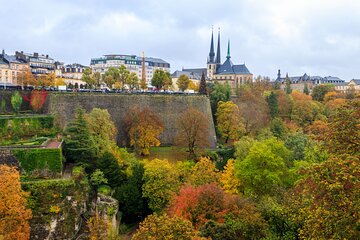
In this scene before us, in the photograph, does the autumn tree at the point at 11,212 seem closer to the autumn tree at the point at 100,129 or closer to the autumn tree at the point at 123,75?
the autumn tree at the point at 100,129

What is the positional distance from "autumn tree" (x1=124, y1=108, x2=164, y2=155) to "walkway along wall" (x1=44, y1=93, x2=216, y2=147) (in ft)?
9.56

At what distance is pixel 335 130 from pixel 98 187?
55.8ft

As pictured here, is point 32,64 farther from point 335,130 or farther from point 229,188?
point 335,130

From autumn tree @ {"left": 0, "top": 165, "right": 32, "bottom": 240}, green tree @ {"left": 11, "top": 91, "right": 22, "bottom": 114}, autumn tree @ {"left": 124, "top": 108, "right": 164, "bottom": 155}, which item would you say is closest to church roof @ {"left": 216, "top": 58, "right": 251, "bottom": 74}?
autumn tree @ {"left": 124, "top": 108, "right": 164, "bottom": 155}

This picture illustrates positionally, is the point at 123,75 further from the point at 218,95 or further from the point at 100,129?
the point at 100,129

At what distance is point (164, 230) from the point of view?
1180 centimetres

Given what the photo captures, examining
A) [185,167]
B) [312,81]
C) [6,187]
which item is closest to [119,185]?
[185,167]

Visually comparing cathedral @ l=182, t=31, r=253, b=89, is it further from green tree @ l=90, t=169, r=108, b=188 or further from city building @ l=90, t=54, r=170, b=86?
green tree @ l=90, t=169, r=108, b=188

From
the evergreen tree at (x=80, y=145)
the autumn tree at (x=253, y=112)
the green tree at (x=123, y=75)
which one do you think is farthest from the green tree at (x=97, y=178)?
the green tree at (x=123, y=75)

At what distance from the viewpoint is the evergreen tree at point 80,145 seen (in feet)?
85.7

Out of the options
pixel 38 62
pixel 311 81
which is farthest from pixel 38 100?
pixel 311 81

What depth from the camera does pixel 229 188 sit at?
81.1 feet

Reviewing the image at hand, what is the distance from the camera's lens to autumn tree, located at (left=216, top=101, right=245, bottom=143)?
40866 millimetres

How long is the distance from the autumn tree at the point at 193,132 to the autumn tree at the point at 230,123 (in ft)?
16.9
